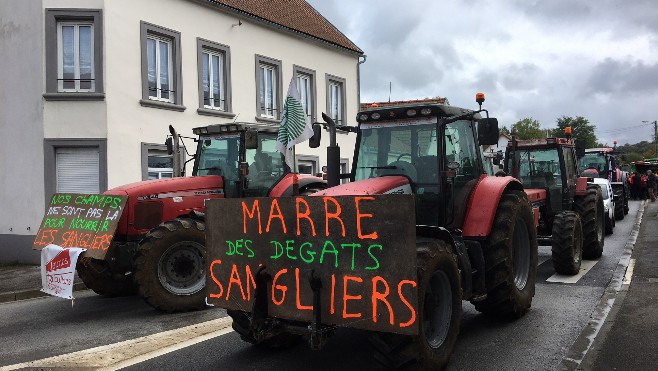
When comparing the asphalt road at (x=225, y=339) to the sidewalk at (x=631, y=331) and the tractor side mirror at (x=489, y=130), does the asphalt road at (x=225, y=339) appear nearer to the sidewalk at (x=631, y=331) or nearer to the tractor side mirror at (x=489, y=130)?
the sidewalk at (x=631, y=331)

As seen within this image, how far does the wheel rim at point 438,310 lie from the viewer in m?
4.51

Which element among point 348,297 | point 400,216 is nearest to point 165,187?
point 348,297

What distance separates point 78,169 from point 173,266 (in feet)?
22.5

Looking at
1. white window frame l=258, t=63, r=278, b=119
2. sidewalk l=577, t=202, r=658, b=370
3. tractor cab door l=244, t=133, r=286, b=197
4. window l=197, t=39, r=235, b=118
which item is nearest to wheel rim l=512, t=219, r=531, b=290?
sidewalk l=577, t=202, r=658, b=370

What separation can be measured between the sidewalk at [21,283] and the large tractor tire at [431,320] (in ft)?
20.9

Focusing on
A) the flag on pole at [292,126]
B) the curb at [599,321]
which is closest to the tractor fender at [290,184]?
the flag on pole at [292,126]

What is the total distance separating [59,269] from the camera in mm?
7254

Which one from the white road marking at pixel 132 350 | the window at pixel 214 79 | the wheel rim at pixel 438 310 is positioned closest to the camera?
the wheel rim at pixel 438 310

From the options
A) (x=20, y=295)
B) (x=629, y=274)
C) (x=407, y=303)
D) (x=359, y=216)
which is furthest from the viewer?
(x=20, y=295)

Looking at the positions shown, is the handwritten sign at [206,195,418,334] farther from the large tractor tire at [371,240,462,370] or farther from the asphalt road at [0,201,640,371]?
the asphalt road at [0,201,640,371]

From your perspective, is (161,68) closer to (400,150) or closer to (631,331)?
(400,150)

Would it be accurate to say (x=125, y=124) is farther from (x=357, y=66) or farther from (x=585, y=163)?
(x=585, y=163)

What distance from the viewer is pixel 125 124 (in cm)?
1320

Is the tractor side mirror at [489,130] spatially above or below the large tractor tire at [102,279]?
above
